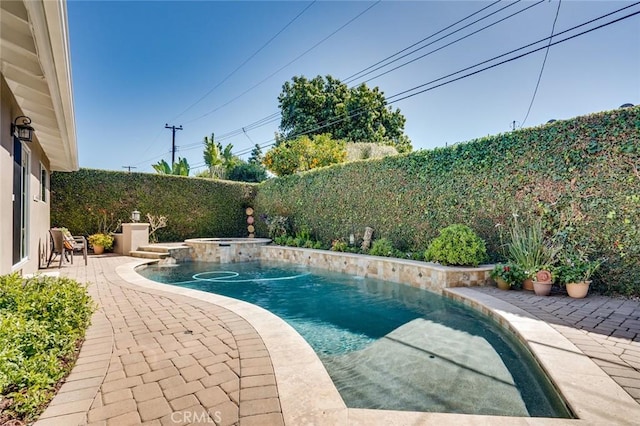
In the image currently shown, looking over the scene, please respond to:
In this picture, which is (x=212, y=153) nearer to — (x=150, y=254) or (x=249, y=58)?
(x=249, y=58)

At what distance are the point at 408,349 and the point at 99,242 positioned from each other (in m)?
12.0

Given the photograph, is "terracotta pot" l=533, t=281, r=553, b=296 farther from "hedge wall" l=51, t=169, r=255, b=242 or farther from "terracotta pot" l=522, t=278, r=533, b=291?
"hedge wall" l=51, t=169, r=255, b=242

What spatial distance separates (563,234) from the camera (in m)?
6.30

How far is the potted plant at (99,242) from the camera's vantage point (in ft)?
38.5

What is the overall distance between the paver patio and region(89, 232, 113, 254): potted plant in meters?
7.78

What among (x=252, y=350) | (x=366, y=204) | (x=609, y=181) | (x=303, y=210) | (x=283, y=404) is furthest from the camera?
(x=303, y=210)

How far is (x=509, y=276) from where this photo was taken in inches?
247

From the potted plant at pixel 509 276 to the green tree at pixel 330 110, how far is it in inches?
765

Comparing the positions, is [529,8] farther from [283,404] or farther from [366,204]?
[283,404]

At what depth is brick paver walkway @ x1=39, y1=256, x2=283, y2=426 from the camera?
2.10m

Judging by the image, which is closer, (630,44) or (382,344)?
(382,344)

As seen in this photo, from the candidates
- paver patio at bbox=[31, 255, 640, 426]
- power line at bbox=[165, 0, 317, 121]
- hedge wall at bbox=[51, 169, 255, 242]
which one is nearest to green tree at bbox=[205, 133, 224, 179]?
power line at bbox=[165, 0, 317, 121]

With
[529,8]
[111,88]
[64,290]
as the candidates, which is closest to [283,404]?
[64,290]

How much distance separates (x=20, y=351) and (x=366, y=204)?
9.39 meters
